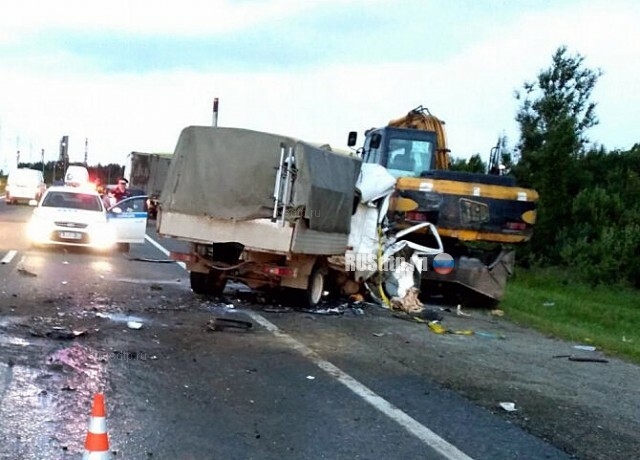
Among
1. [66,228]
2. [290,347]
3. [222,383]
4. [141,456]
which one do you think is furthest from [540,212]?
[141,456]

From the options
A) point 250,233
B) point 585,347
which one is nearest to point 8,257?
point 250,233

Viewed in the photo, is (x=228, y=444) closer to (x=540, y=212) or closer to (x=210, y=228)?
(x=210, y=228)

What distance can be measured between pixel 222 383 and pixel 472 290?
8066 mm

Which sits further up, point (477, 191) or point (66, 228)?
point (477, 191)

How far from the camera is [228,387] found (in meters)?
6.88

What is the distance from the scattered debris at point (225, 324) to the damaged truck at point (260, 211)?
1.44 m

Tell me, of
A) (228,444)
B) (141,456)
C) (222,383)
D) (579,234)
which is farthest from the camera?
(579,234)

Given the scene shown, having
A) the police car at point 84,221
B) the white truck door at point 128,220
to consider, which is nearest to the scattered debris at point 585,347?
the white truck door at point 128,220

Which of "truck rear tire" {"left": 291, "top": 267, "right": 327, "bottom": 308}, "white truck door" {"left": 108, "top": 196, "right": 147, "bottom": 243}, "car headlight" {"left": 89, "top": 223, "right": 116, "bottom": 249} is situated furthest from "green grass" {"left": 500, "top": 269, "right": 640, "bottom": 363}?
"car headlight" {"left": 89, "top": 223, "right": 116, "bottom": 249}

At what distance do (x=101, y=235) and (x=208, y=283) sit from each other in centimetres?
670

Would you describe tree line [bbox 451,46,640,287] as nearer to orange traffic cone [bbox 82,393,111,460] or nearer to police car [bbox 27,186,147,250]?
police car [bbox 27,186,147,250]

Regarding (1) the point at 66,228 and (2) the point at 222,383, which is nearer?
(2) the point at 222,383

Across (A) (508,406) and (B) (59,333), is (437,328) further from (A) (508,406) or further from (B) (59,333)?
(B) (59,333)

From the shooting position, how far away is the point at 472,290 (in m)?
14.2
